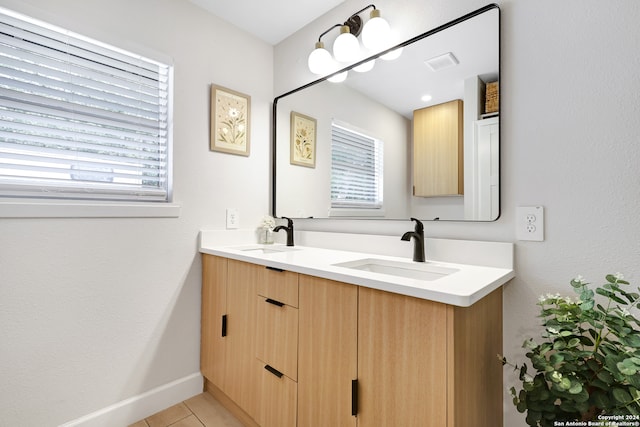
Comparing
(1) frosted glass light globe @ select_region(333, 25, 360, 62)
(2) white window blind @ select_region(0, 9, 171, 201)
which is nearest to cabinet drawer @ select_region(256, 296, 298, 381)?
(2) white window blind @ select_region(0, 9, 171, 201)

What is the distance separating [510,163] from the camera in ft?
4.00

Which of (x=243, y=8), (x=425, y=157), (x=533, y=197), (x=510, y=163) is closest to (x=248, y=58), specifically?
(x=243, y=8)

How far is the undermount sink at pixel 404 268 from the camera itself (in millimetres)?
1254

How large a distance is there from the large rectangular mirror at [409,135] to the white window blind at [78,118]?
85cm

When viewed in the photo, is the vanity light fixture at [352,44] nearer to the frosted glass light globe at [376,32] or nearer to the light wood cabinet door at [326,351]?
the frosted glass light globe at [376,32]

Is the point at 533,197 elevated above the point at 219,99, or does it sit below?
below

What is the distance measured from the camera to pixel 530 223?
117cm

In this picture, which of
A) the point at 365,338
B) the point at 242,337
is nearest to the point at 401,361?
the point at 365,338

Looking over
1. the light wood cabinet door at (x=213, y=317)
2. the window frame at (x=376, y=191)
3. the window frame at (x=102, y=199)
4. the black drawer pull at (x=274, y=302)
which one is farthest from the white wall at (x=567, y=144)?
the window frame at (x=102, y=199)

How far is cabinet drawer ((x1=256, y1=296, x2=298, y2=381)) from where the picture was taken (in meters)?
1.25

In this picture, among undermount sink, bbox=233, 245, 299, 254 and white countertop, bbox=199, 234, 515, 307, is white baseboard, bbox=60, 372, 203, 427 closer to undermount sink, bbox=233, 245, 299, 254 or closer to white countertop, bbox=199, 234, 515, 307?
undermount sink, bbox=233, 245, 299, 254

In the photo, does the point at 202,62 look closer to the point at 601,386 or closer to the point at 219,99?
the point at 219,99

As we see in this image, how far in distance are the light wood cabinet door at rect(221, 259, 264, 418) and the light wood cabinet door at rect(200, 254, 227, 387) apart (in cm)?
6

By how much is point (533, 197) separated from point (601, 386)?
63cm
